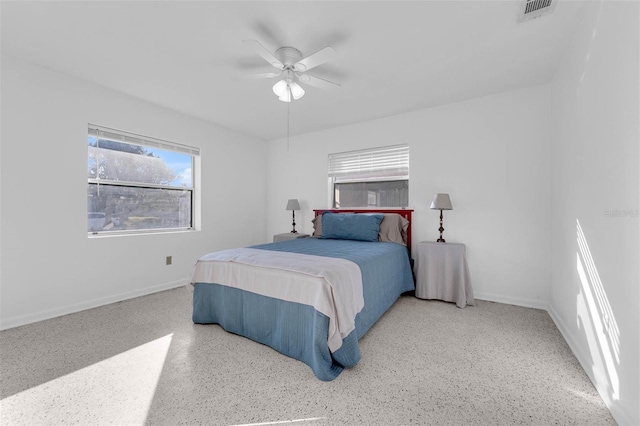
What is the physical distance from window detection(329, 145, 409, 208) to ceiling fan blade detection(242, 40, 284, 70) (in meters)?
2.13

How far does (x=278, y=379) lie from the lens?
166 cm

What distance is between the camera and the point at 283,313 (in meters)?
1.94

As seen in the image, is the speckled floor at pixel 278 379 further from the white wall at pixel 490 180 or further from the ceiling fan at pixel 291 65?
the ceiling fan at pixel 291 65

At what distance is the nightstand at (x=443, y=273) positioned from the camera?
2.91m

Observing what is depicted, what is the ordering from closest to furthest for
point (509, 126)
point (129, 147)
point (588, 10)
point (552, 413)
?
1. point (552, 413)
2. point (588, 10)
3. point (509, 126)
4. point (129, 147)

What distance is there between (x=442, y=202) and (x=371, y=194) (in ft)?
3.75

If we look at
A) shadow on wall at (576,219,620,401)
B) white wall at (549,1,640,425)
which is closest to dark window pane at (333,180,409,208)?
white wall at (549,1,640,425)

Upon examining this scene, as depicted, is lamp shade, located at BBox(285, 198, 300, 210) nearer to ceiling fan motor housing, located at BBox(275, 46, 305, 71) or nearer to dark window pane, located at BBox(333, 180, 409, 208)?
dark window pane, located at BBox(333, 180, 409, 208)

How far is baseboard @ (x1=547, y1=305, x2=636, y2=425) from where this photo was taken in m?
1.26

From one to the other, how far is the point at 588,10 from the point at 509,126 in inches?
53.5

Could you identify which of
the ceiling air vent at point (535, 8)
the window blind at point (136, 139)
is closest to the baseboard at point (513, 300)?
the ceiling air vent at point (535, 8)

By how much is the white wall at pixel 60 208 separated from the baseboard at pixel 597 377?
4096mm

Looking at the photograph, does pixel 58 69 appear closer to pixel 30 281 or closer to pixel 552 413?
pixel 30 281

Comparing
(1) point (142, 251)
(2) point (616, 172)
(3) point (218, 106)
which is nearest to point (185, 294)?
(1) point (142, 251)
